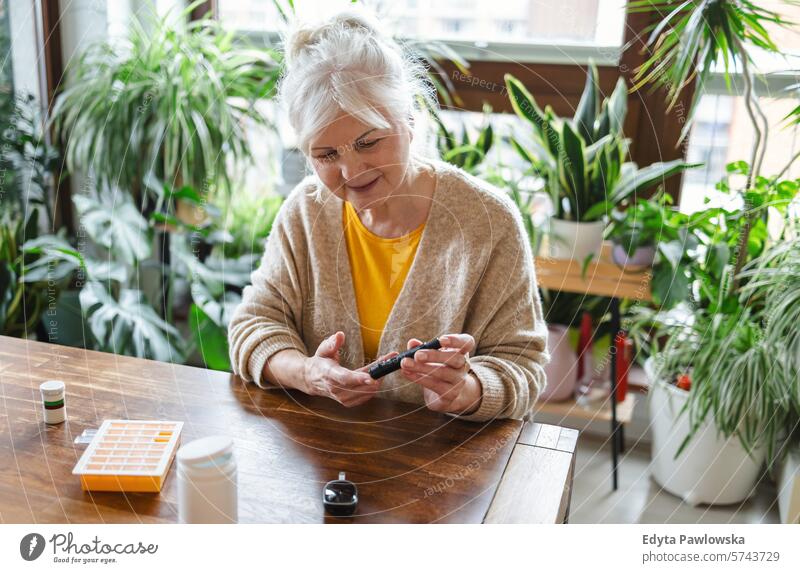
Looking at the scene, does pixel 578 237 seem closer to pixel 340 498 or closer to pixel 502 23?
pixel 502 23

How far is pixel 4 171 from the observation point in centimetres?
215

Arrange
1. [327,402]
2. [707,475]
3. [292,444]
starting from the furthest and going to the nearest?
[707,475]
[327,402]
[292,444]

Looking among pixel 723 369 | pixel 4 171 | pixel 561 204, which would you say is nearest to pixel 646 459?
pixel 723 369

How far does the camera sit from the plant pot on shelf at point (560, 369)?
2111 millimetres

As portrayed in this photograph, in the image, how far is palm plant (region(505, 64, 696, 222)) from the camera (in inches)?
76.0

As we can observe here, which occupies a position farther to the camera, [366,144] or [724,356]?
[724,356]

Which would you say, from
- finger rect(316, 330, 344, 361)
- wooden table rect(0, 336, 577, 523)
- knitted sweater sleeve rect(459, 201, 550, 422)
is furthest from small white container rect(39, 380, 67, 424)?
knitted sweater sleeve rect(459, 201, 550, 422)

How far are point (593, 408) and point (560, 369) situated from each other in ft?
0.50

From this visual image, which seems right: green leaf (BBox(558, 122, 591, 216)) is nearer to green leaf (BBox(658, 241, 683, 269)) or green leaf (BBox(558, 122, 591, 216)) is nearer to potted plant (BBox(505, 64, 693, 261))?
potted plant (BBox(505, 64, 693, 261))

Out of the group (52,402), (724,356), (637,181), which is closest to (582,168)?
(637,181)

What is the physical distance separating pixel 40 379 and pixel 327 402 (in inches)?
18.9

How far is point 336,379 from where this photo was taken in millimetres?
1087
